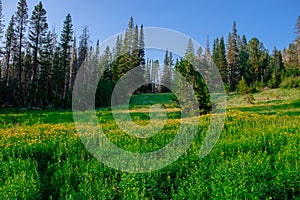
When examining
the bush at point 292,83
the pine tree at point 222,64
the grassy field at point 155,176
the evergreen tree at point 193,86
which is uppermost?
the pine tree at point 222,64

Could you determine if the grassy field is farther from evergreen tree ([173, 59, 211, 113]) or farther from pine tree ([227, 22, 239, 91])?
pine tree ([227, 22, 239, 91])

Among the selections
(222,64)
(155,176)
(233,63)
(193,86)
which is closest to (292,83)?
(222,64)

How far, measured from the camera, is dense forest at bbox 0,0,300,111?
3284 cm

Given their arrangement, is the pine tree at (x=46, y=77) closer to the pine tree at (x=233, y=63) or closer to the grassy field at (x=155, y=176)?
the grassy field at (x=155, y=176)

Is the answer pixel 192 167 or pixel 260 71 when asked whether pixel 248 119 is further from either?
pixel 260 71

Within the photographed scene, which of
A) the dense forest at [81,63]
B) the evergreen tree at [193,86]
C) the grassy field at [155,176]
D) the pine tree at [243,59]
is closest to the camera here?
the grassy field at [155,176]

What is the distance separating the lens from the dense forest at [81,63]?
32.8 metres

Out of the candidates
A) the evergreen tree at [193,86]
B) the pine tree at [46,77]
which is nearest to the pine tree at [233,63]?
the pine tree at [46,77]

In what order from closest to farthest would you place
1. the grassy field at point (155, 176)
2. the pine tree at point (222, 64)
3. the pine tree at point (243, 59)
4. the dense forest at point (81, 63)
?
the grassy field at point (155, 176) < the dense forest at point (81, 63) < the pine tree at point (222, 64) < the pine tree at point (243, 59)

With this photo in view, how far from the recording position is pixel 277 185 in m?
4.86

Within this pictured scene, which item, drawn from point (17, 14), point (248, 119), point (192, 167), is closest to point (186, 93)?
point (248, 119)

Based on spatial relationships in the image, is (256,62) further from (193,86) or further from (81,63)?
(193,86)

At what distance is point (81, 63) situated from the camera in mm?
48562

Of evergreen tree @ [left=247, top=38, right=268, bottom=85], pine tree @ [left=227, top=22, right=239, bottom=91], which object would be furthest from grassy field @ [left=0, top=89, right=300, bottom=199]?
evergreen tree @ [left=247, top=38, right=268, bottom=85]
